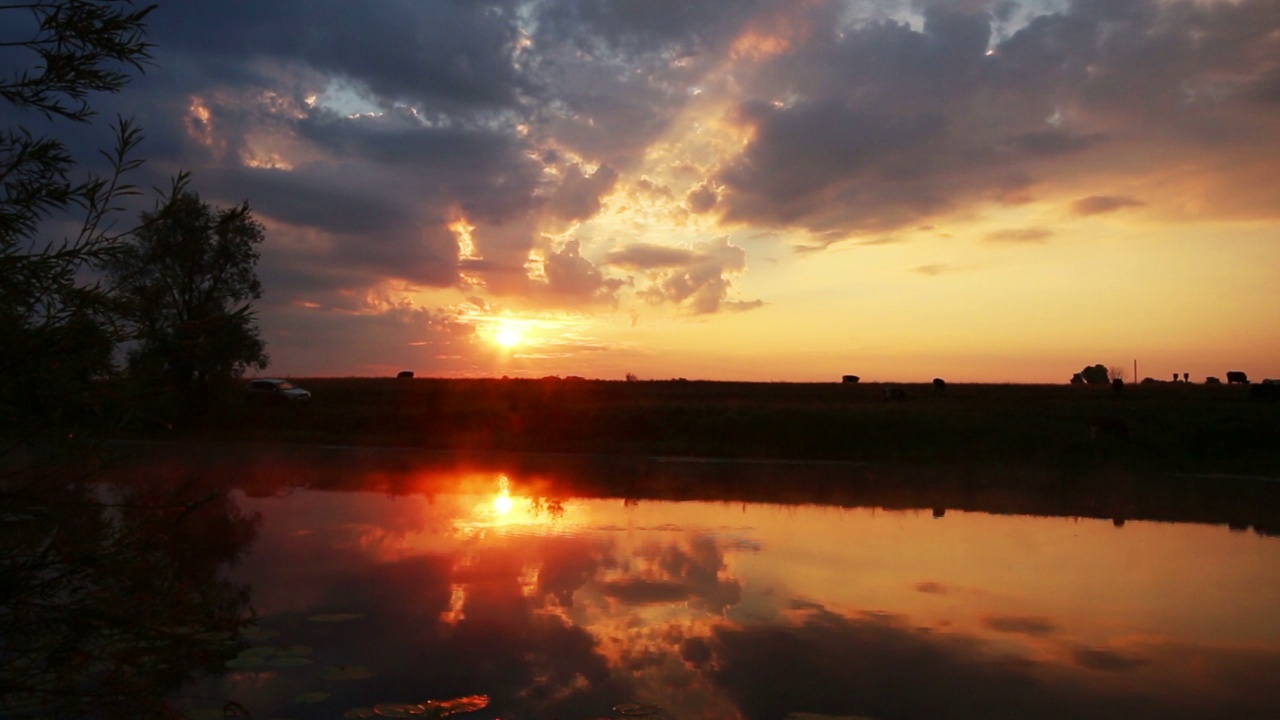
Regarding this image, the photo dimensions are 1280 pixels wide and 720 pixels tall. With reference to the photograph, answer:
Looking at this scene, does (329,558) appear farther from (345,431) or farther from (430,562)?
(345,431)

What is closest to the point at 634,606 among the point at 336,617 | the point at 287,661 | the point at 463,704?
the point at 336,617

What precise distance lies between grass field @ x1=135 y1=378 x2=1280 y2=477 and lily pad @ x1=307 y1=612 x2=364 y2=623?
23.2 metres

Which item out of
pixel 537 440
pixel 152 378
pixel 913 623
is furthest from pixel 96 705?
pixel 537 440

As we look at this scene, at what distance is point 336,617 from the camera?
10.2 meters

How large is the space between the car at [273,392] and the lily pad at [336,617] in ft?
140

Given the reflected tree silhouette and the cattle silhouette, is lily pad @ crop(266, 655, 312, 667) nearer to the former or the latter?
the reflected tree silhouette

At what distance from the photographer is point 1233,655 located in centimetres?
969

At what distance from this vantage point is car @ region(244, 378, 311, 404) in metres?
50.3

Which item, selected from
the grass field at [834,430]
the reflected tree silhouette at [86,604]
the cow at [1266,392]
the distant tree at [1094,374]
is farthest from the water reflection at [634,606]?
the distant tree at [1094,374]

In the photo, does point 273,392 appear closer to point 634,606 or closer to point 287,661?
point 634,606

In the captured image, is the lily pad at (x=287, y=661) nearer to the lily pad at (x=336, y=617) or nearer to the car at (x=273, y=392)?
the lily pad at (x=336, y=617)

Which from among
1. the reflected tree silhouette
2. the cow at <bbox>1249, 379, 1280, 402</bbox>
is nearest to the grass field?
the cow at <bbox>1249, 379, 1280, 402</bbox>

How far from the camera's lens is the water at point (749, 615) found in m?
7.98

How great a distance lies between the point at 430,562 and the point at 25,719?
773 cm
